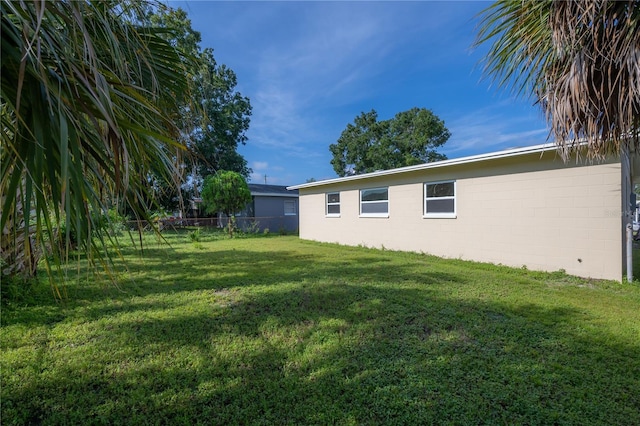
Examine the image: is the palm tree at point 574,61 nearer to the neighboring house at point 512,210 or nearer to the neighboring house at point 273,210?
the neighboring house at point 512,210

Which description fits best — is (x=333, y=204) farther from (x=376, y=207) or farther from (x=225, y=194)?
(x=225, y=194)

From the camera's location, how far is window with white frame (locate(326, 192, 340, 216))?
13170 mm

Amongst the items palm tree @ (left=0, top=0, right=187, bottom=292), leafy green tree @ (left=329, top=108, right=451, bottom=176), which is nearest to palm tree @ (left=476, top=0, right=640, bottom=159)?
palm tree @ (left=0, top=0, right=187, bottom=292)

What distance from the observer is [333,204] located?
1340cm

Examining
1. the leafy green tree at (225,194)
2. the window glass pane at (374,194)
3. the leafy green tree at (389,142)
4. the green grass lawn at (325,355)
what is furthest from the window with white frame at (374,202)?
the leafy green tree at (389,142)

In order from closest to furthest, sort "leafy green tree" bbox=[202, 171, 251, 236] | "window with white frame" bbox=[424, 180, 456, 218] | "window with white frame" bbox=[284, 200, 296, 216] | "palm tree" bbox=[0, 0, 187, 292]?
"palm tree" bbox=[0, 0, 187, 292], "window with white frame" bbox=[424, 180, 456, 218], "leafy green tree" bbox=[202, 171, 251, 236], "window with white frame" bbox=[284, 200, 296, 216]

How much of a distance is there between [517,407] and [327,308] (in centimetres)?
250

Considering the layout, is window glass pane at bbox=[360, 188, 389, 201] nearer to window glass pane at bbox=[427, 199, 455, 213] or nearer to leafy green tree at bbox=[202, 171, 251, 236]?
window glass pane at bbox=[427, 199, 455, 213]

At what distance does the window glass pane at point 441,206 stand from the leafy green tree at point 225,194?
10506 mm

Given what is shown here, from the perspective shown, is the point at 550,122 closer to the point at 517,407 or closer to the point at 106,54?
the point at 517,407

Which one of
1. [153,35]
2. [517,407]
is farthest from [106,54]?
[517,407]

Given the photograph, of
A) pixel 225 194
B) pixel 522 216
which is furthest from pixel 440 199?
pixel 225 194

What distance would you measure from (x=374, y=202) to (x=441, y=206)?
2.87 m

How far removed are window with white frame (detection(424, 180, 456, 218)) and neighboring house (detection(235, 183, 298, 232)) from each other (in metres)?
11.9
